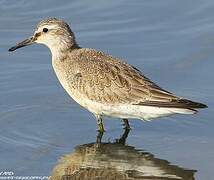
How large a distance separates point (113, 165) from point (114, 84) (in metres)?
1.37

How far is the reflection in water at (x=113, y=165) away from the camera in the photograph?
11344mm

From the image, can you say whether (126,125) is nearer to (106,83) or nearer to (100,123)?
(100,123)

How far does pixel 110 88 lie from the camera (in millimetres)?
12547

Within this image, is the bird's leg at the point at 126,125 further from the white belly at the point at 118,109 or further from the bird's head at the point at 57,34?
the bird's head at the point at 57,34

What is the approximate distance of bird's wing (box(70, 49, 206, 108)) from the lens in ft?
40.4

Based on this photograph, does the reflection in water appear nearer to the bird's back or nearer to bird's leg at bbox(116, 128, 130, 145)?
bird's leg at bbox(116, 128, 130, 145)

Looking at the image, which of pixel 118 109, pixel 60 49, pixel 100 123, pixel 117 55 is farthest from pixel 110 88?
pixel 117 55

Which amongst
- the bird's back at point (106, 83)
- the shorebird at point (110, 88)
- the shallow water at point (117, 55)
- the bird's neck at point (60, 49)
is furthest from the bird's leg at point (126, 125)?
the bird's neck at point (60, 49)

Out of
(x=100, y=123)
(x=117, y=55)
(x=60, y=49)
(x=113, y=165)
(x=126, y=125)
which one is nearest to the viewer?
(x=113, y=165)

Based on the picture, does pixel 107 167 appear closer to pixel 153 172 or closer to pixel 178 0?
pixel 153 172

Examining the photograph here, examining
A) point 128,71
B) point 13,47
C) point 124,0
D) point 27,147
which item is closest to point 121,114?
point 128,71

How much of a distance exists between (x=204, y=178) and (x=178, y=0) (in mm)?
6284

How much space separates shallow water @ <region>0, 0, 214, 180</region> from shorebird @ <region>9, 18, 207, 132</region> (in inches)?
18.4

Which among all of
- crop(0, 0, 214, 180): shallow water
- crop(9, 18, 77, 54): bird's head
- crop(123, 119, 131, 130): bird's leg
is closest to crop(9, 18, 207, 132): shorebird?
crop(123, 119, 131, 130): bird's leg
